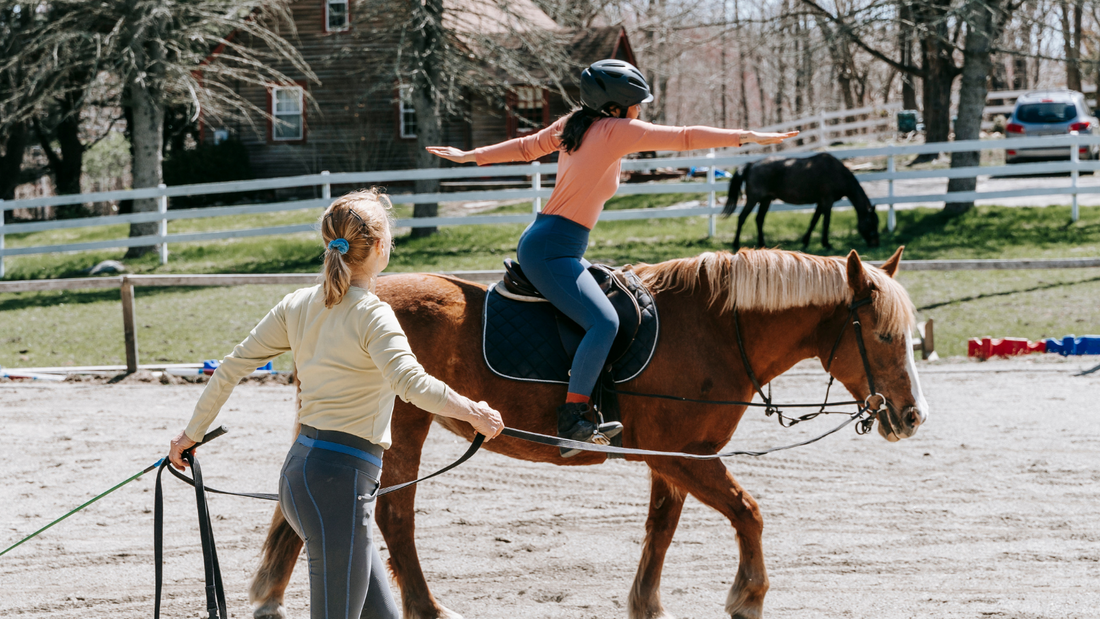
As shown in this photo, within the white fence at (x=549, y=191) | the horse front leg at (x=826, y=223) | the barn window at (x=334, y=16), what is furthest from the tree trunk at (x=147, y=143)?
the horse front leg at (x=826, y=223)

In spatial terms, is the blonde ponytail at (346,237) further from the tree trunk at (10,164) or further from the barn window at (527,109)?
the tree trunk at (10,164)

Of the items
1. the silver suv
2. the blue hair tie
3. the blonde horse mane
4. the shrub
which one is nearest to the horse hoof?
the blue hair tie

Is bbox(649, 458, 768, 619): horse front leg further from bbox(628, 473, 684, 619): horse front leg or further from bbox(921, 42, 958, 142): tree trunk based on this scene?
bbox(921, 42, 958, 142): tree trunk

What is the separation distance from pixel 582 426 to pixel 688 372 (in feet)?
2.01

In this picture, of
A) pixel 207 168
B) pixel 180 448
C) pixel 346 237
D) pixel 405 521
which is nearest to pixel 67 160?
pixel 207 168

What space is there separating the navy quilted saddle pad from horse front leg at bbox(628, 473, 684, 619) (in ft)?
2.07

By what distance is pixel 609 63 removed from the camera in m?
4.07

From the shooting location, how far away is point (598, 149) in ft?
12.9

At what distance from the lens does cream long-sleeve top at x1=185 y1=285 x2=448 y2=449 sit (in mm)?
2750

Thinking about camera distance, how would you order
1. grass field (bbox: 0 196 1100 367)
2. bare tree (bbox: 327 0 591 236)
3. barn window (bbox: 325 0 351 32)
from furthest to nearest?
barn window (bbox: 325 0 351 32)
bare tree (bbox: 327 0 591 236)
grass field (bbox: 0 196 1100 367)

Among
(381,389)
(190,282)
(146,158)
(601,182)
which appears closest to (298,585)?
(381,389)

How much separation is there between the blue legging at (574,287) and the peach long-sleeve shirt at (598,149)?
0.10 meters

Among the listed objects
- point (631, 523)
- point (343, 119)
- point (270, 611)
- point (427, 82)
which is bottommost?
point (631, 523)

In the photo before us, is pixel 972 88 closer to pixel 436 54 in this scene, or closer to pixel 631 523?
pixel 436 54
